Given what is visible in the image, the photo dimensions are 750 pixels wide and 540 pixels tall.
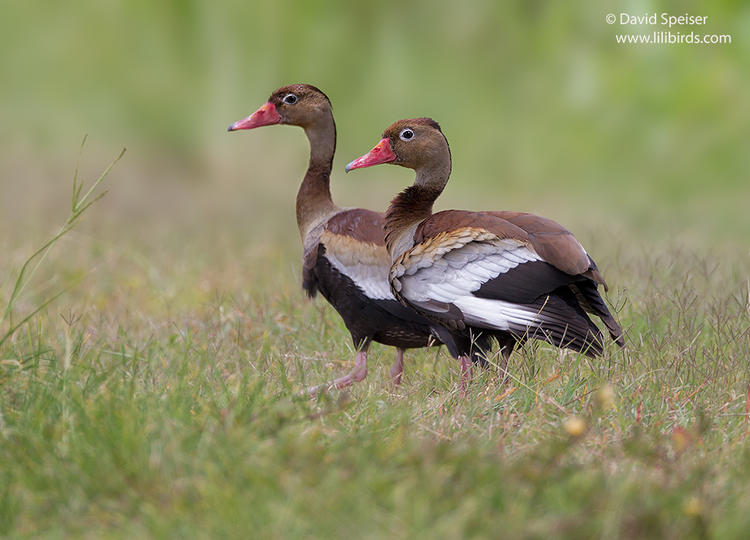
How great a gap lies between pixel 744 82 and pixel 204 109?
25.0ft

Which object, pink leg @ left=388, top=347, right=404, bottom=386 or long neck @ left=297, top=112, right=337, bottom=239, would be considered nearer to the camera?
pink leg @ left=388, top=347, right=404, bottom=386

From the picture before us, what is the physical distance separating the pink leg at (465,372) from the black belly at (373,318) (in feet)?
0.71

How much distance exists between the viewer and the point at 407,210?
4785 mm

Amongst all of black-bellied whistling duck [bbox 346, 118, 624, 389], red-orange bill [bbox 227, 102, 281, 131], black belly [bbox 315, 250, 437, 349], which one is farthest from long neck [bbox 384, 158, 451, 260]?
red-orange bill [bbox 227, 102, 281, 131]

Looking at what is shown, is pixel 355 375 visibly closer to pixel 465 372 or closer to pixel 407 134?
pixel 465 372

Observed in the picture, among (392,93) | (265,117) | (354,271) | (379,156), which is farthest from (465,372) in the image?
(392,93)

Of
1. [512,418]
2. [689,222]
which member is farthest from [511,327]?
[689,222]

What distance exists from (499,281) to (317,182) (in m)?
1.61

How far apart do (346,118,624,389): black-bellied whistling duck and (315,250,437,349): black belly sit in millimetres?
219

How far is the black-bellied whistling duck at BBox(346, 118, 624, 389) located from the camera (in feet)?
13.3

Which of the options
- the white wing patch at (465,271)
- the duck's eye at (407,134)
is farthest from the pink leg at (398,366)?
the duck's eye at (407,134)

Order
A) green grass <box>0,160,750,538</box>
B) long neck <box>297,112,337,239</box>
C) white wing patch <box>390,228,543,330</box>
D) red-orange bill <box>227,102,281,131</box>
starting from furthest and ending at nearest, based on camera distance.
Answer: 1. red-orange bill <box>227,102,281,131</box>
2. long neck <box>297,112,337,239</box>
3. white wing patch <box>390,228,543,330</box>
4. green grass <box>0,160,750,538</box>

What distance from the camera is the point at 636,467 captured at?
2.88 metres

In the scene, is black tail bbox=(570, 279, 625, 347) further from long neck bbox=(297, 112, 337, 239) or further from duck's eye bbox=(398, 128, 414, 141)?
long neck bbox=(297, 112, 337, 239)
